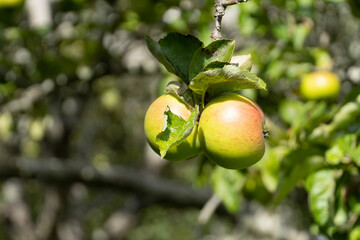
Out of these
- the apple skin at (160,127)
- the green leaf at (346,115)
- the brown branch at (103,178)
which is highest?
the apple skin at (160,127)

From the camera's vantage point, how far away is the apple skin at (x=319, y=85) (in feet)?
7.50

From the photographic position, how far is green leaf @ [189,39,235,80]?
2.60 ft

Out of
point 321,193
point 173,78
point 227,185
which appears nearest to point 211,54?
point 321,193

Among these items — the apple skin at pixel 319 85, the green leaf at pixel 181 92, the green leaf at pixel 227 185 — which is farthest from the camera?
the apple skin at pixel 319 85

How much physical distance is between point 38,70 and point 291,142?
1.66m

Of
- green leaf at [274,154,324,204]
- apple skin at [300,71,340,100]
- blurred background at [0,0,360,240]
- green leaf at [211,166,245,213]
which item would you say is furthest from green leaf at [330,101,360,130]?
apple skin at [300,71,340,100]

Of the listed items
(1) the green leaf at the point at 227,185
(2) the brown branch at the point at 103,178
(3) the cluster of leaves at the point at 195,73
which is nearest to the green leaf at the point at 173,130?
(3) the cluster of leaves at the point at 195,73

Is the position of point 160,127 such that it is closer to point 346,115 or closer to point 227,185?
point 346,115

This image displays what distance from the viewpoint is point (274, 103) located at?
222 centimetres

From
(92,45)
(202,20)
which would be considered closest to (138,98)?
(92,45)

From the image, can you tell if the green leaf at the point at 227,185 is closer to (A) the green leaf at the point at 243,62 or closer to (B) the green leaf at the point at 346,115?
(B) the green leaf at the point at 346,115

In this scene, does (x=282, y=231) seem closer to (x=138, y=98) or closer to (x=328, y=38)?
(x=328, y=38)

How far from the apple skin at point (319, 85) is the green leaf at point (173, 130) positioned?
166 cm

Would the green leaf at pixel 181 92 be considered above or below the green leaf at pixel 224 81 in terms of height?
below
